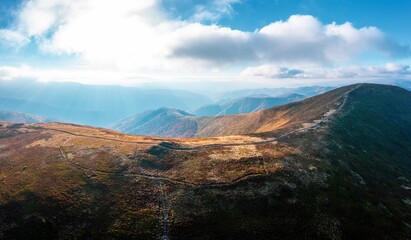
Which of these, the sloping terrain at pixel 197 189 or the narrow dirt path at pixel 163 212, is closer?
the narrow dirt path at pixel 163 212

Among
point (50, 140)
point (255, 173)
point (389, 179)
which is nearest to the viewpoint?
point (255, 173)

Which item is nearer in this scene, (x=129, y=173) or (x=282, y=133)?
(x=129, y=173)

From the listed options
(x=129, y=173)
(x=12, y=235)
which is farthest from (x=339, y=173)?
(x=12, y=235)

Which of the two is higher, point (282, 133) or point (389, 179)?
point (282, 133)

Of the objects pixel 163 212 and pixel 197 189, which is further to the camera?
pixel 197 189

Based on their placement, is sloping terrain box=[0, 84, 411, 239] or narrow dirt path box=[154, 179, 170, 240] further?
sloping terrain box=[0, 84, 411, 239]

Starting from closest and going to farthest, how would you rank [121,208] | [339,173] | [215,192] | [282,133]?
1. [121,208]
2. [215,192]
3. [339,173]
4. [282,133]

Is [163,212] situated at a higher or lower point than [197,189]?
lower

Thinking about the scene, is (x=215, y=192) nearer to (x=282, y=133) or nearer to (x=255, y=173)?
(x=255, y=173)
